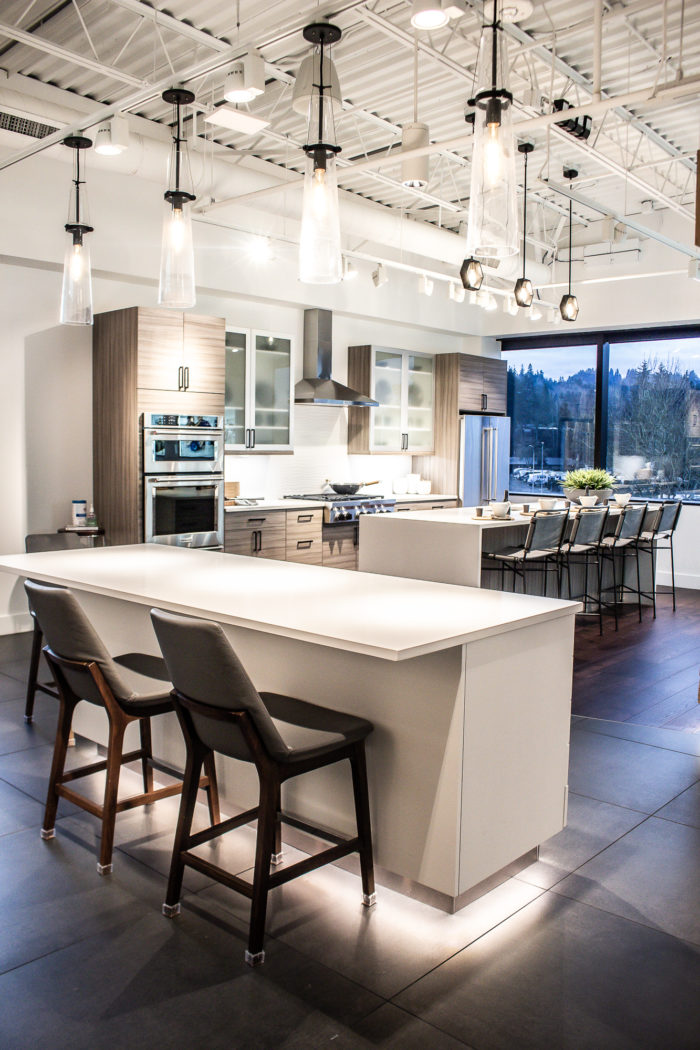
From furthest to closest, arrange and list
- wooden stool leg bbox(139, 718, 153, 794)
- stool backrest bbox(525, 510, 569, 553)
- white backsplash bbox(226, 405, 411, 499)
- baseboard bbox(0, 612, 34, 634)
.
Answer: white backsplash bbox(226, 405, 411, 499) → baseboard bbox(0, 612, 34, 634) → stool backrest bbox(525, 510, 569, 553) → wooden stool leg bbox(139, 718, 153, 794)

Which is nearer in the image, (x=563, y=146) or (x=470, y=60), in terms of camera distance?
(x=470, y=60)

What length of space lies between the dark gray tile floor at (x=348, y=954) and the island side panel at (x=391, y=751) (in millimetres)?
167

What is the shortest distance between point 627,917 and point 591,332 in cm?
829

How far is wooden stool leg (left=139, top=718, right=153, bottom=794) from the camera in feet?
10.6

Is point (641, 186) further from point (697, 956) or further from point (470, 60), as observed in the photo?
point (697, 956)

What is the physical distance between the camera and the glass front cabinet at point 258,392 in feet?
24.2

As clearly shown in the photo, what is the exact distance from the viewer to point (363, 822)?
2531 millimetres

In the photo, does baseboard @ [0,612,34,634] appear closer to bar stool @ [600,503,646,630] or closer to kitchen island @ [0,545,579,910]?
kitchen island @ [0,545,579,910]

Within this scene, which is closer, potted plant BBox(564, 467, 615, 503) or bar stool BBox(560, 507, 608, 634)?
bar stool BBox(560, 507, 608, 634)

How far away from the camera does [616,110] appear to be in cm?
601

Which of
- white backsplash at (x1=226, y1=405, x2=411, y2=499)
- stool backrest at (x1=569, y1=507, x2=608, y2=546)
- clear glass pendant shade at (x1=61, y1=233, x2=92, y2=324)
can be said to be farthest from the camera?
white backsplash at (x1=226, y1=405, x2=411, y2=499)

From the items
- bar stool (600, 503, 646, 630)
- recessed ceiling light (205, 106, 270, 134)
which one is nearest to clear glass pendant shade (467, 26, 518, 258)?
recessed ceiling light (205, 106, 270, 134)

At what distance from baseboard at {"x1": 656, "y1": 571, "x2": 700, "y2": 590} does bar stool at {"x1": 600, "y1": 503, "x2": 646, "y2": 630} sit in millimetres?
1407

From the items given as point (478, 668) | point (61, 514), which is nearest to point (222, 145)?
point (61, 514)
